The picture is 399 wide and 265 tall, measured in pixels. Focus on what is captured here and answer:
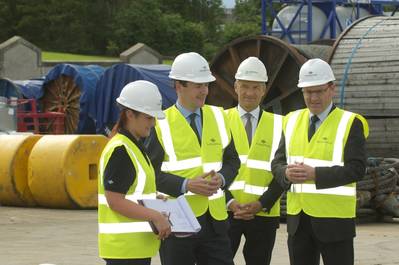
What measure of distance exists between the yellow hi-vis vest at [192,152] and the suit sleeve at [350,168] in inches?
26.8

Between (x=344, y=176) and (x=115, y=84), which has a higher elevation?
(x=344, y=176)

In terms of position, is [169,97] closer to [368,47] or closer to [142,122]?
[368,47]

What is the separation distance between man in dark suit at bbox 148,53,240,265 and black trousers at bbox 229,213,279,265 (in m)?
0.64

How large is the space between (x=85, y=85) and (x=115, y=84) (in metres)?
2.06

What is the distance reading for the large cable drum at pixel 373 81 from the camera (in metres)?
17.9

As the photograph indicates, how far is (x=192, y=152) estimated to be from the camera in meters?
7.05

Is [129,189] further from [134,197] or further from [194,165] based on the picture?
[194,165]

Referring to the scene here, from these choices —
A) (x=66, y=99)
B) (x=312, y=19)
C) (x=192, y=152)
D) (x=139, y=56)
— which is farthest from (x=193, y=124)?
(x=139, y=56)

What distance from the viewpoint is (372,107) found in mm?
18141

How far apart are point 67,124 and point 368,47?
13648mm

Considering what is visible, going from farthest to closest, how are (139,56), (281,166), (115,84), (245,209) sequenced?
(139,56), (115,84), (245,209), (281,166)

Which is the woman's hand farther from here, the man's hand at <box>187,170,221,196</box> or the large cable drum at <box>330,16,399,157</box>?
Answer: the large cable drum at <box>330,16,399,157</box>

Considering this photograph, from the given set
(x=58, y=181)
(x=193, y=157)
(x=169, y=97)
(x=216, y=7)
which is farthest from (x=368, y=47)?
(x=216, y=7)

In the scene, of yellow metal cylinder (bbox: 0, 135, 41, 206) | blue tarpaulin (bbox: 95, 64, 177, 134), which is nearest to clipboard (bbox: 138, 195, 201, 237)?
yellow metal cylinder (bbox: 0, 135, 41, 206)
